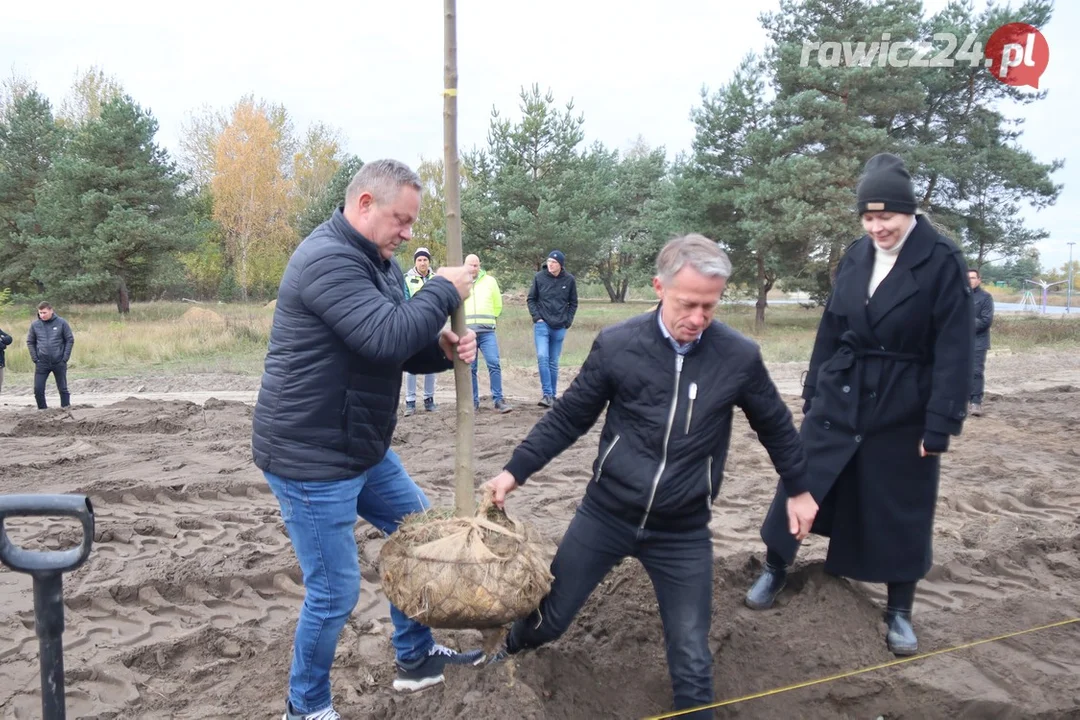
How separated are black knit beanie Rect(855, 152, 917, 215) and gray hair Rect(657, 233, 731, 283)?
3.56ft

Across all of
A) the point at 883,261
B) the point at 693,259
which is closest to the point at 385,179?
the point at 693,259

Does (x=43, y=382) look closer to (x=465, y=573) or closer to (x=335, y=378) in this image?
(x=335, y=378)

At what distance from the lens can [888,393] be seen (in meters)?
3.69

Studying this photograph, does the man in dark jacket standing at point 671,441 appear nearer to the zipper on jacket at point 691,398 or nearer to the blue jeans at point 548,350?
the zipper on jacket at point 691,398

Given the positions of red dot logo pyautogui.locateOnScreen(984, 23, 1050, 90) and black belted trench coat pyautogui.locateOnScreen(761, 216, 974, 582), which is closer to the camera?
black belted trench coat pyautogui.locateOnScreen(761, 216, 974, 582)

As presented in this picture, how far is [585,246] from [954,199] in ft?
39.2

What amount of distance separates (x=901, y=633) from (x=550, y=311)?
727 centimetres

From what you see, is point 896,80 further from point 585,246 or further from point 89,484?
point 89,484

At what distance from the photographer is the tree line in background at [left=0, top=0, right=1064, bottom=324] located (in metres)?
22.8

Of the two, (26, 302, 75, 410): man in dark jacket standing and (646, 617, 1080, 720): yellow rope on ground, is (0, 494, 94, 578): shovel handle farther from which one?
(26, 302, 75, 410): man in dark jacket standing

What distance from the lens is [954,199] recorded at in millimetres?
25547

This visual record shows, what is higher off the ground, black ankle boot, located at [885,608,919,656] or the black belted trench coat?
the black belted trench coat

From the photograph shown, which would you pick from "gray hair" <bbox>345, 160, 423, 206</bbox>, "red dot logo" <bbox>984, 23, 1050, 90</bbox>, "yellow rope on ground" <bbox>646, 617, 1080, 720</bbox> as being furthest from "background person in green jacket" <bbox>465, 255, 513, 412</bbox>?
"red dot logo" <bbox>984, 23, 1050, 90</bbox>

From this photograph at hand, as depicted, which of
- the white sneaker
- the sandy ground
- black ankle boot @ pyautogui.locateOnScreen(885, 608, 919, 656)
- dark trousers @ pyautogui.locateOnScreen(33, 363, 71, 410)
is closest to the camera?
the white sneaker
